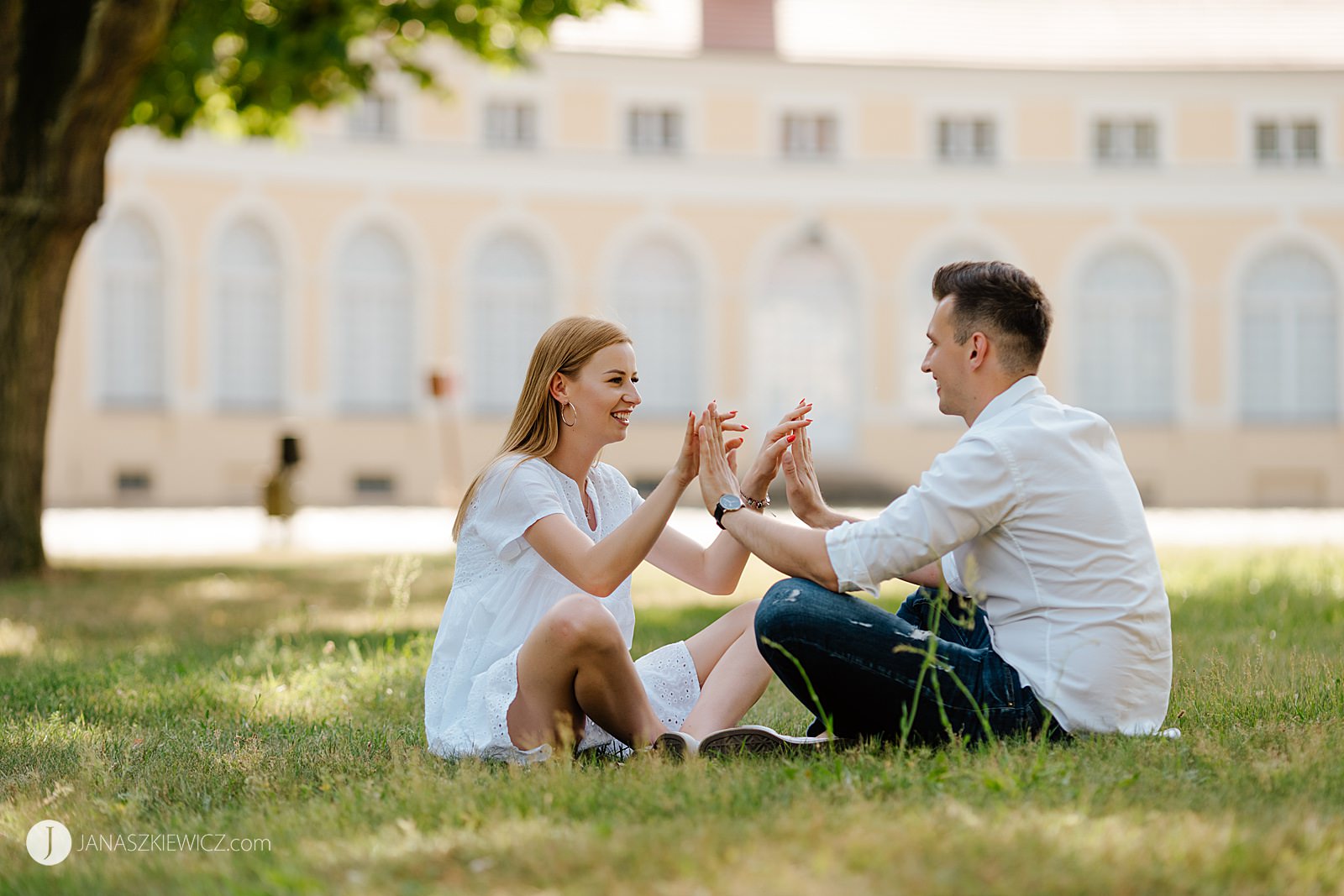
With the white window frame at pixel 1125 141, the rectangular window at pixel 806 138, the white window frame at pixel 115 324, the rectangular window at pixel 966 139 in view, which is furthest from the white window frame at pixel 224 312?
the white window frame at pixel 1125 141

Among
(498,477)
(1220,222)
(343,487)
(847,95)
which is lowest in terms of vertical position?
(343,487)

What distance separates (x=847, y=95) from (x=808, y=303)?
4.20 meters

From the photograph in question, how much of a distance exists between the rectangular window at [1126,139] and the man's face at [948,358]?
2639cm

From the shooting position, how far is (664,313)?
27.7m

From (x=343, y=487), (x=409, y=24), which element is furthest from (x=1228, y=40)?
(x=409, y=24)

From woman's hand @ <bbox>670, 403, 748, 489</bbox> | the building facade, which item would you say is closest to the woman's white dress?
woman's hand @ <bbox>670, 403, 748, 489</bbox>

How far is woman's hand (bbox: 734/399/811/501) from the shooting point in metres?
3.83

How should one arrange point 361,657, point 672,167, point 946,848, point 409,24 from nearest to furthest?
point 946,848, point 361,657, point 409,24, point 672,167

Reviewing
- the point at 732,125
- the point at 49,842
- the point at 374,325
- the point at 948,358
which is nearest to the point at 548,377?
the point at 948,358

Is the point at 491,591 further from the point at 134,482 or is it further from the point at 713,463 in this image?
the point at 134,482

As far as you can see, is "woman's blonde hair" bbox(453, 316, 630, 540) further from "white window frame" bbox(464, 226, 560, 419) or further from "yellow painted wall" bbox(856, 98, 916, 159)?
"yellow painted wall" bbox(856, 98, 916, 159)

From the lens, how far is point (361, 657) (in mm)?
6301

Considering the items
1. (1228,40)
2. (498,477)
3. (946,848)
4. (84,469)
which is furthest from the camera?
(1228,40)

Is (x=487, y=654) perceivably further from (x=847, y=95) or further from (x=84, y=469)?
(x=847, y=95)
